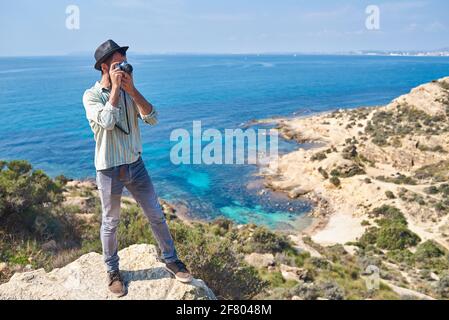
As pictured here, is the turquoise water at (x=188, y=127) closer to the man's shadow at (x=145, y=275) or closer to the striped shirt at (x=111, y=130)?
the man's shadow at (x=145, y=275)

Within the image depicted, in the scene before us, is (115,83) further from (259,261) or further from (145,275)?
(259,261)

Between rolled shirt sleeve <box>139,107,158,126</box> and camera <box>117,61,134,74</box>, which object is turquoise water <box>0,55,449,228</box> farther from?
camera <box>117,61,134,74</box>

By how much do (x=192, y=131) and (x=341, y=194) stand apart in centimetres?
2240

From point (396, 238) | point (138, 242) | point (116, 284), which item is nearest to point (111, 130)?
point (116, 284)

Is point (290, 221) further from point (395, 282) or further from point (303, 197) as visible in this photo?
point (395, 282)

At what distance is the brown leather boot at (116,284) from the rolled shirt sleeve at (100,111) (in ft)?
5.48

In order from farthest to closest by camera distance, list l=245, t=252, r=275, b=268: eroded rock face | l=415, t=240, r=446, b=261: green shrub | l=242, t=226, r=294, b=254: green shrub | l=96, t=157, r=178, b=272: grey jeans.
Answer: l=415, t=240, r=446, b=261: green shrub
l=242, t=226, r=294, b=254: green shrub
l=245, t=252, r=275, b=268: eroded rock face
l=96, t=157, r=178, b=272: grey jeans

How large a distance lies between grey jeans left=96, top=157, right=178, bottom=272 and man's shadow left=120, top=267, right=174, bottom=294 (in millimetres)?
269

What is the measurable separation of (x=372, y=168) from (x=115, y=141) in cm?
3028

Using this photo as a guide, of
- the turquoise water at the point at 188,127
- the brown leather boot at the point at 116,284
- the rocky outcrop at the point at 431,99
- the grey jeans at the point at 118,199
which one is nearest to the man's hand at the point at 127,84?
the grey jeans at the point at 118,199

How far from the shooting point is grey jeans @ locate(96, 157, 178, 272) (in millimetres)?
3691

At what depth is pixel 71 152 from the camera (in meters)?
Result: 35.5

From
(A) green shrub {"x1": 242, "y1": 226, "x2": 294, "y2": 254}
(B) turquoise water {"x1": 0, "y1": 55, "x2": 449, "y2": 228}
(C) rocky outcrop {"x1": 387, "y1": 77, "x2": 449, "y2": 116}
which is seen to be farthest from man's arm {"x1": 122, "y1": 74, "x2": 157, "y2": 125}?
(C) rocky outcrop {"x1": 387, "y1": 77, "x2": 449, "y2": 116}

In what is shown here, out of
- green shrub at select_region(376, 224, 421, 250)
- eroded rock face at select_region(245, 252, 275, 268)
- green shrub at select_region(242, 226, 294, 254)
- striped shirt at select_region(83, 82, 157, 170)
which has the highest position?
striped shirt at select_region(83, 82, 157, 170)
